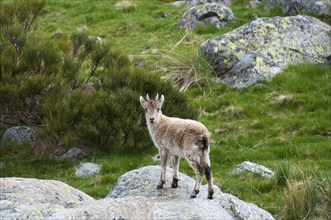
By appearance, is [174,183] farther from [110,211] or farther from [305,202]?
[305,202]

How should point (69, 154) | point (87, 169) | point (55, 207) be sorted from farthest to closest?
point (69, 154) → point (87, 169) → point (55, 207)

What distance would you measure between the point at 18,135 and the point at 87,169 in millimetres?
2772

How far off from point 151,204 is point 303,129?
1150 cm

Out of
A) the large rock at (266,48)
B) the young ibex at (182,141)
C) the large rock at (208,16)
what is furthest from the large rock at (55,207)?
the large rock at (208,16)

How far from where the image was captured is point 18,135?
18.8 metres

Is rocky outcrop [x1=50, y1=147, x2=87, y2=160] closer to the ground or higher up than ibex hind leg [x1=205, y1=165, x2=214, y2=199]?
closer to the ground

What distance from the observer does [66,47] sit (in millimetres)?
23672

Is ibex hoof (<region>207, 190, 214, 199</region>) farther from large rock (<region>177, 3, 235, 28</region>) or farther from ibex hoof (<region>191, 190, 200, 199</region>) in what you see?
large rock (<region>177, 3, 235, 28</region>)

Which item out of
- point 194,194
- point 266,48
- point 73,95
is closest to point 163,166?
point 194,194

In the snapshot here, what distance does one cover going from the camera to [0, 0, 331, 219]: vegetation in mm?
16781

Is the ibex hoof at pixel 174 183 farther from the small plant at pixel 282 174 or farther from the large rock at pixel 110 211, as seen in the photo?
the small plant at pixel 282 174

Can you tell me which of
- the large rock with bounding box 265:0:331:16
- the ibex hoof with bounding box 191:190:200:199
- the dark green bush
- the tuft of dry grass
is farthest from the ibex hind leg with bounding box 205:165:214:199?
the tuft of dry grass

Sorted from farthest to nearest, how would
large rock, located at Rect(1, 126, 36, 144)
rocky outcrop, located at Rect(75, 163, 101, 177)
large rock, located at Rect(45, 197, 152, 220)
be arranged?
large rock, located at Rect(1, 126, 36, 144), rocky outcrop, located at Rect(75, 163, 101, 177), large rock, located at Rect(45, 197, 152, 220)

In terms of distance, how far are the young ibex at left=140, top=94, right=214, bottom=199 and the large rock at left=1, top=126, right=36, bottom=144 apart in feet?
29.3
